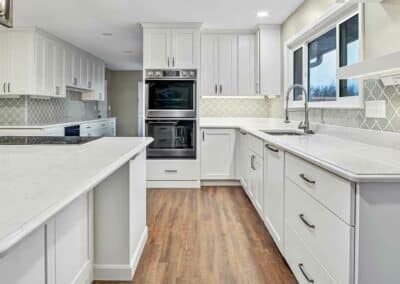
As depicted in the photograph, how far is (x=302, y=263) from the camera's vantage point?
Answer: 2.10 m

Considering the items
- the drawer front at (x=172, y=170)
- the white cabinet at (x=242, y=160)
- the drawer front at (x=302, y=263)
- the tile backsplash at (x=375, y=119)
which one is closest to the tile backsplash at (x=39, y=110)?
the drawer front at (x=172, y=170)

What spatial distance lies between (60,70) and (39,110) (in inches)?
28.8

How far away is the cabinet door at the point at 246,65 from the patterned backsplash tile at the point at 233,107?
282mm

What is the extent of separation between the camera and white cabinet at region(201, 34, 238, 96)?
5.54m

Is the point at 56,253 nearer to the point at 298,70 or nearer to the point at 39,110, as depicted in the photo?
the point at 298,70

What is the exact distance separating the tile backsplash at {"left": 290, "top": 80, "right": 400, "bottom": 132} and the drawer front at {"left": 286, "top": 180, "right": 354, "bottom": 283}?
27.6 inches

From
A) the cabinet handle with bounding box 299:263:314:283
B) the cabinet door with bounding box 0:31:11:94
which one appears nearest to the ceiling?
the cabinet door with bounding box 0:31:11:94

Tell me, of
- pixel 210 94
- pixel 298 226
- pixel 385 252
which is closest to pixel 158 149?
pixel 210 94

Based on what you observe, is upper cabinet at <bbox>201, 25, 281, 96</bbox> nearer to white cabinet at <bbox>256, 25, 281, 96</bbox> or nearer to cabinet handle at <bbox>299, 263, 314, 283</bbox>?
white cabinet at <bbox>256, 25, 281, 96</bbox>

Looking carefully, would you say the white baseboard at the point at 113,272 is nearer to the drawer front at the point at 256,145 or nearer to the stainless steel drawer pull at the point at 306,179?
the stainless steel drawer pull at the point at 306,179

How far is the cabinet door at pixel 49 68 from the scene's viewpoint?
18.5 feet

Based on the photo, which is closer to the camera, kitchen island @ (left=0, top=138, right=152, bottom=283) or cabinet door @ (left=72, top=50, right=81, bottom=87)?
kitchen island @ (left=0, top=138, right=152, bottom=283)

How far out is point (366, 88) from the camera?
263cm

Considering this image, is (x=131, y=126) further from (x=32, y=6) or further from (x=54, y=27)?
(x=32, y=6)
